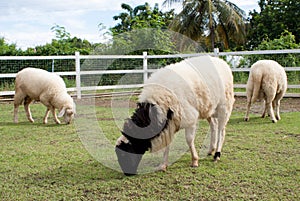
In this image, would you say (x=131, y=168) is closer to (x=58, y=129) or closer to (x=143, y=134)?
(x=143, y=134)

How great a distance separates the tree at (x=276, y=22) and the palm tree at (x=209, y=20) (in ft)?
8.06

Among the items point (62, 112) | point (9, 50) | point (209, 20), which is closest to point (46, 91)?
point (62, 112)

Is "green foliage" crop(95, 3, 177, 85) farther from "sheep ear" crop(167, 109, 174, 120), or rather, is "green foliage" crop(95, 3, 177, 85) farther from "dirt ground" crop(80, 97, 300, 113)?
"sheep ear" crop(167, 109, 174, 120)

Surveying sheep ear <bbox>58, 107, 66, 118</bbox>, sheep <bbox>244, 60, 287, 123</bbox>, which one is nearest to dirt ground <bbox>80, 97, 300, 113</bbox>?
sheep <bbox>244, 60, 287, 123</bbox>

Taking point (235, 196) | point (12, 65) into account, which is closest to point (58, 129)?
point (235, 196)

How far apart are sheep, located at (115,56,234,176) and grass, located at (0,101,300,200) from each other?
1.06ft

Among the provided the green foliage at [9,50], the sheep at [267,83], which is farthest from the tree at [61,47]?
the sheep at [267,83]

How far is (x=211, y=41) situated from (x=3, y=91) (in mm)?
14993

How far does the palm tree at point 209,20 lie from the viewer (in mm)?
21203

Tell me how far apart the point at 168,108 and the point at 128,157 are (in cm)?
71

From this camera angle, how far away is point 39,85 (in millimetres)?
7363

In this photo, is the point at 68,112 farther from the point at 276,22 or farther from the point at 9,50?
the point at 276,22

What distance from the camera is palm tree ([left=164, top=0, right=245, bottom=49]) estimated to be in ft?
69.6

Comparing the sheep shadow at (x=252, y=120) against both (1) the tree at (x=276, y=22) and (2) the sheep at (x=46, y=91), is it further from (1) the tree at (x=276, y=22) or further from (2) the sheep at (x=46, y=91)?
(1) the tree at (x=276, y=22)
